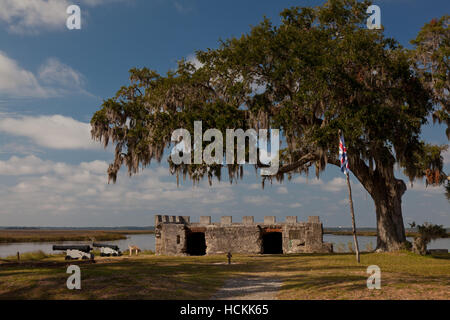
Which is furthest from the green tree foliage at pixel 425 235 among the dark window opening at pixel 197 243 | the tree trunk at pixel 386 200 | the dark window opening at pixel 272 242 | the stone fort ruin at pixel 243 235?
the dark window opening at pixel 197 243

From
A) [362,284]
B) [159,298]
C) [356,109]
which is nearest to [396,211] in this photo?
[356,109]

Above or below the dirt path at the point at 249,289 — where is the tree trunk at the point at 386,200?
above

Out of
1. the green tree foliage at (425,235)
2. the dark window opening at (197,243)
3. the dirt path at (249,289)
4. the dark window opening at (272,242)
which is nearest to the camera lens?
the dirt path at (249,289)

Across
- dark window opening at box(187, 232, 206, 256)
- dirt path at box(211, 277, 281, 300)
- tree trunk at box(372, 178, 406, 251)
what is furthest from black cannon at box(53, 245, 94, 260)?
tree trunk at box(372, 178, 406, 251)

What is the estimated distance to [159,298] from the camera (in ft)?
31.7

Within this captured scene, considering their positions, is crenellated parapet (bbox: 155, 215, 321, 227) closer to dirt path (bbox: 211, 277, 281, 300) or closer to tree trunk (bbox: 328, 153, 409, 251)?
tree trunk (bbox: 328, 153, 409, 251)

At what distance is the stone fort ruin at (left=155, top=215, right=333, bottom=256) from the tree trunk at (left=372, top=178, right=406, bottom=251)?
4767mm

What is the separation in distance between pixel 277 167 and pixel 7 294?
614 inches

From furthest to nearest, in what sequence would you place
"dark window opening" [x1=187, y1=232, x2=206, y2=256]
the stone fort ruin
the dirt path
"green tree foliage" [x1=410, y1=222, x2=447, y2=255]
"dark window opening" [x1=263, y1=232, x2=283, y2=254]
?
"dark window opening" [x1=263, y1=232, x2=283, y2=254], "dark window opening" [x1=187, y1=232, x2=206, y2=256], the stone fort ruin, "green tree foliage" [x1=410, y1=222, x2=447, y2=255], the dirt path

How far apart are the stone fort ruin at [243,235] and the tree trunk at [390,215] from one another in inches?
188

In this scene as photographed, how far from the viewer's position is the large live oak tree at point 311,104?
20.5 metres

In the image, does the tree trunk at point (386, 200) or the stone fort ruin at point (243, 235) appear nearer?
the tree trunk at point (386, 200)

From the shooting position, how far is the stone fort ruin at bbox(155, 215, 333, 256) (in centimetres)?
2792

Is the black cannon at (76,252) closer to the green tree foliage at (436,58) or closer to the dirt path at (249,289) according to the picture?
the dirt path at (249,289)
